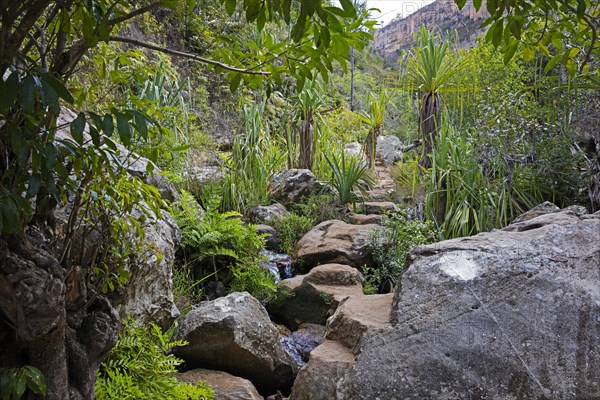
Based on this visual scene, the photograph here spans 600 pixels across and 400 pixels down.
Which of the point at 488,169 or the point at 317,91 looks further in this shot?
the point at 317,91

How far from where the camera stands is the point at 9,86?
3.87ft

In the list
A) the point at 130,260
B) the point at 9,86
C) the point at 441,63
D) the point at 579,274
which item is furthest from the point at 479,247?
the point at 441,63

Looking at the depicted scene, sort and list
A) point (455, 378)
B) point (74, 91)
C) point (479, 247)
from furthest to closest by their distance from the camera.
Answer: point (479, 247)
point (455, 378)
point (74, 91)

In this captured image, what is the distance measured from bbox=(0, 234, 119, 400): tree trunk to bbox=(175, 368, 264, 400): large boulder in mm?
1090

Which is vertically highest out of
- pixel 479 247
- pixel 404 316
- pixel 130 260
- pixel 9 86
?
pixel 9 86

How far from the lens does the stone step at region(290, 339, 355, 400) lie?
292cm

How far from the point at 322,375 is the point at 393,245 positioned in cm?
321

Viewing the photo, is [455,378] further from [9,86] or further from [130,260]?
[9,86]

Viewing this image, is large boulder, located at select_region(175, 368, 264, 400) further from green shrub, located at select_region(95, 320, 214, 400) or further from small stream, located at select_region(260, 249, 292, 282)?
small stream, located at select_region(260, 249, 292, 282)

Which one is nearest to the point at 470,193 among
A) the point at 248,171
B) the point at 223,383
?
the point at 248,171

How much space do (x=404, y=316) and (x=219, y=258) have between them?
8.53 ft

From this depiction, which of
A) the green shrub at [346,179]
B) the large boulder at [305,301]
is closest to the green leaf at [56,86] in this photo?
the large boulder at [305,301]

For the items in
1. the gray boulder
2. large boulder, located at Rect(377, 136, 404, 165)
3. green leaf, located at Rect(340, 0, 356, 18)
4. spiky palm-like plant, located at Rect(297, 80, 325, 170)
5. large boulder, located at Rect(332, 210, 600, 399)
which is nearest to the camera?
green leaf, located at Rect(340, 0, 356, 18)

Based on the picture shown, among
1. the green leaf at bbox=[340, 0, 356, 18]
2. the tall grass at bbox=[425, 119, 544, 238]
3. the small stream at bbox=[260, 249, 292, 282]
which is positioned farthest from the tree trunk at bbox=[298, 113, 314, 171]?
the green leaf at bbox=[340, 0, 356, 18]
